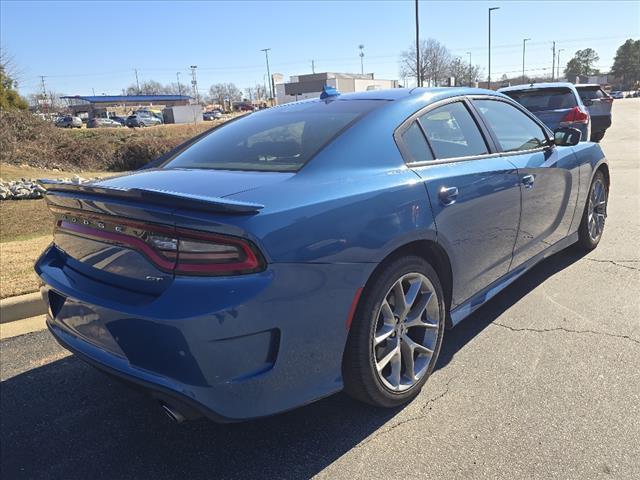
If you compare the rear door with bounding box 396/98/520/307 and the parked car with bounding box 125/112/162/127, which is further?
the parked car with bounding box 125/112/162/127

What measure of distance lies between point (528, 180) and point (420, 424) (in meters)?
1.90

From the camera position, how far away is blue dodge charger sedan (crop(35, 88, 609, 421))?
1996 mm

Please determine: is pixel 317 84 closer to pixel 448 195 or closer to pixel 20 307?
pixel 20 307

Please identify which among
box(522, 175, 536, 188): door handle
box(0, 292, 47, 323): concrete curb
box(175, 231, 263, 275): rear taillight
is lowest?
box(0, 292, 47, 323): concrete curb

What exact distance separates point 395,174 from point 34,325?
3337 mm

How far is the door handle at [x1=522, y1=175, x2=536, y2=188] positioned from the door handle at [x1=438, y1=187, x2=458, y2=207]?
0.91 metres

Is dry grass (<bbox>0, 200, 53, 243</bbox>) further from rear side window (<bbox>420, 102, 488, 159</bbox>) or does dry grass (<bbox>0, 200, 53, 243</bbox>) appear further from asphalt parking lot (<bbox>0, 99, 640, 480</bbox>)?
rear side window (<bbox>420, 102, 488, 159</bbox>)

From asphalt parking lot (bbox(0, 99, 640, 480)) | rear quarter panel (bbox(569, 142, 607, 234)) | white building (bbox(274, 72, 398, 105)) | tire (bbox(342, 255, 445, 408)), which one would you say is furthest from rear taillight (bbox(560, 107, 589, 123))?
white building (bbox(274, 72, 398, 105))

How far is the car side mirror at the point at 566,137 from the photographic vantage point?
14.0ft

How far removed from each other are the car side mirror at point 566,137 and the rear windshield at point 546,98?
5694 millimetres

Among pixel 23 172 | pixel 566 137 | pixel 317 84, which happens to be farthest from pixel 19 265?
pixel 317 84

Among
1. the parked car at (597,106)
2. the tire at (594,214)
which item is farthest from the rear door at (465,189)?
the parked car at (597,106)

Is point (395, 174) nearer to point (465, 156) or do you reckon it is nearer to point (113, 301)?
point (465, 156)

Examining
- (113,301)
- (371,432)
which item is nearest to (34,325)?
(113,301)
